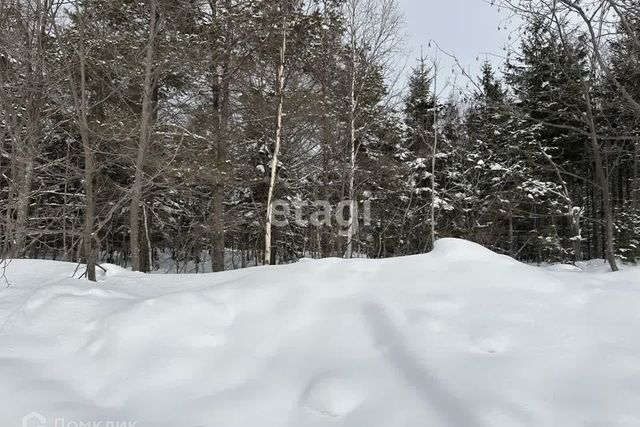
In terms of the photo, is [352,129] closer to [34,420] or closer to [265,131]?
[265,131]

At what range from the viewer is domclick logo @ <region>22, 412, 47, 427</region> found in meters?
1.90

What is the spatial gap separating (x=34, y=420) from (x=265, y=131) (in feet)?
33.2

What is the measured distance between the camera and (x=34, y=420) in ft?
6.29

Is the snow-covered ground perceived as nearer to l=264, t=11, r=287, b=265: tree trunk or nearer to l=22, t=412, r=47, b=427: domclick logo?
l=22, t=412, r=47, b=427: domclick logo

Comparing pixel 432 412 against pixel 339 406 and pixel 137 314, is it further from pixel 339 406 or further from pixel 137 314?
pixel 137 314

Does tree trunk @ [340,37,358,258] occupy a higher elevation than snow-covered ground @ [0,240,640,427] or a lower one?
higher

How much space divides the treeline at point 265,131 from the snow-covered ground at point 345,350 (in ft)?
7.57

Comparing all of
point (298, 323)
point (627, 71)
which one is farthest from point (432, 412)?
point (627, 71)

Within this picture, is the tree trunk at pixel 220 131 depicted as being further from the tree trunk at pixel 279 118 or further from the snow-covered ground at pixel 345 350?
the snow-covered ground at pixel 345 350

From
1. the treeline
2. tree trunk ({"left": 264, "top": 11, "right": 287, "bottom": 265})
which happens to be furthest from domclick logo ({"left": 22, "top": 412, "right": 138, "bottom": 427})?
tree trunk ({"left": 264, "top": 11, "right": 287, "bottom": 265})

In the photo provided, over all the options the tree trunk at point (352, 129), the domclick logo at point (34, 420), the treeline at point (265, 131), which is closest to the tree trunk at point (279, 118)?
the treeline at point (265, 131)

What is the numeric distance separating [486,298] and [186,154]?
8.16 meters

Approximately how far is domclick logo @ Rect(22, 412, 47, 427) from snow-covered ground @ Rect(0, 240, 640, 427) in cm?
1

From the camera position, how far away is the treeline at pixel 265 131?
6441mm
